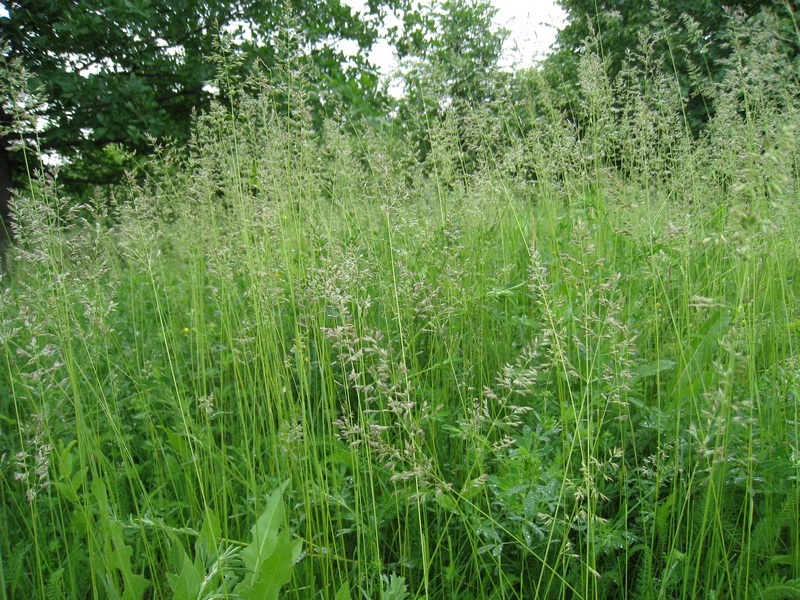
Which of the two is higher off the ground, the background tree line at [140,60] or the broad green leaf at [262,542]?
the background tree line at [140,60]

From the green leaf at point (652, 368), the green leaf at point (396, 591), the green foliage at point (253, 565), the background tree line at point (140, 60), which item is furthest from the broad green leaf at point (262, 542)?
the background tree line at point (140, 60)

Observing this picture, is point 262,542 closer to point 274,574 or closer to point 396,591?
point 274,574

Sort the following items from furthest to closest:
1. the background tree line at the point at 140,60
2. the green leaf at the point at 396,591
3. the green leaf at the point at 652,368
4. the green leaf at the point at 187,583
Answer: the background tree line at the point at 140,60 → the green leaf at the point at 652,368 → the green leaf at the point at 396,591 → the green leaf at the point at 187,583

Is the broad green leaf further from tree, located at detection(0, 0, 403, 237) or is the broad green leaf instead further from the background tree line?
tree, located at detection(0, 0, 403, 237)

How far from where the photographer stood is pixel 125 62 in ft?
23.0

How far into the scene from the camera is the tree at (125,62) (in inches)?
253

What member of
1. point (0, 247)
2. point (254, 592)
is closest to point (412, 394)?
point (254, 592)

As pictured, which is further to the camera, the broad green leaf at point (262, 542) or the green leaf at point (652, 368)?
the green leaf at point (652, 368)

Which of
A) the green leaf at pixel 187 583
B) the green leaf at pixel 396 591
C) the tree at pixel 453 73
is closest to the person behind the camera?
the green leaf at pixel 187 583

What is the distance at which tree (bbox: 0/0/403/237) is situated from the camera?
6.42m

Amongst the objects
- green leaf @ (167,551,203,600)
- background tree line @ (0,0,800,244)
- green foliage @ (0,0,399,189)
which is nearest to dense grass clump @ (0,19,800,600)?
green leaf @ (167,551,203,600)

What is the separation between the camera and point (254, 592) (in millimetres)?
1109

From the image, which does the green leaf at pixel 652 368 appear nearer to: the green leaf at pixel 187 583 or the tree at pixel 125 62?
the green leaf at pixel 187 583

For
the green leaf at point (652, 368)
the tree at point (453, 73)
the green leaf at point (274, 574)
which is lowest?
the green leaf at point (274, 574)
